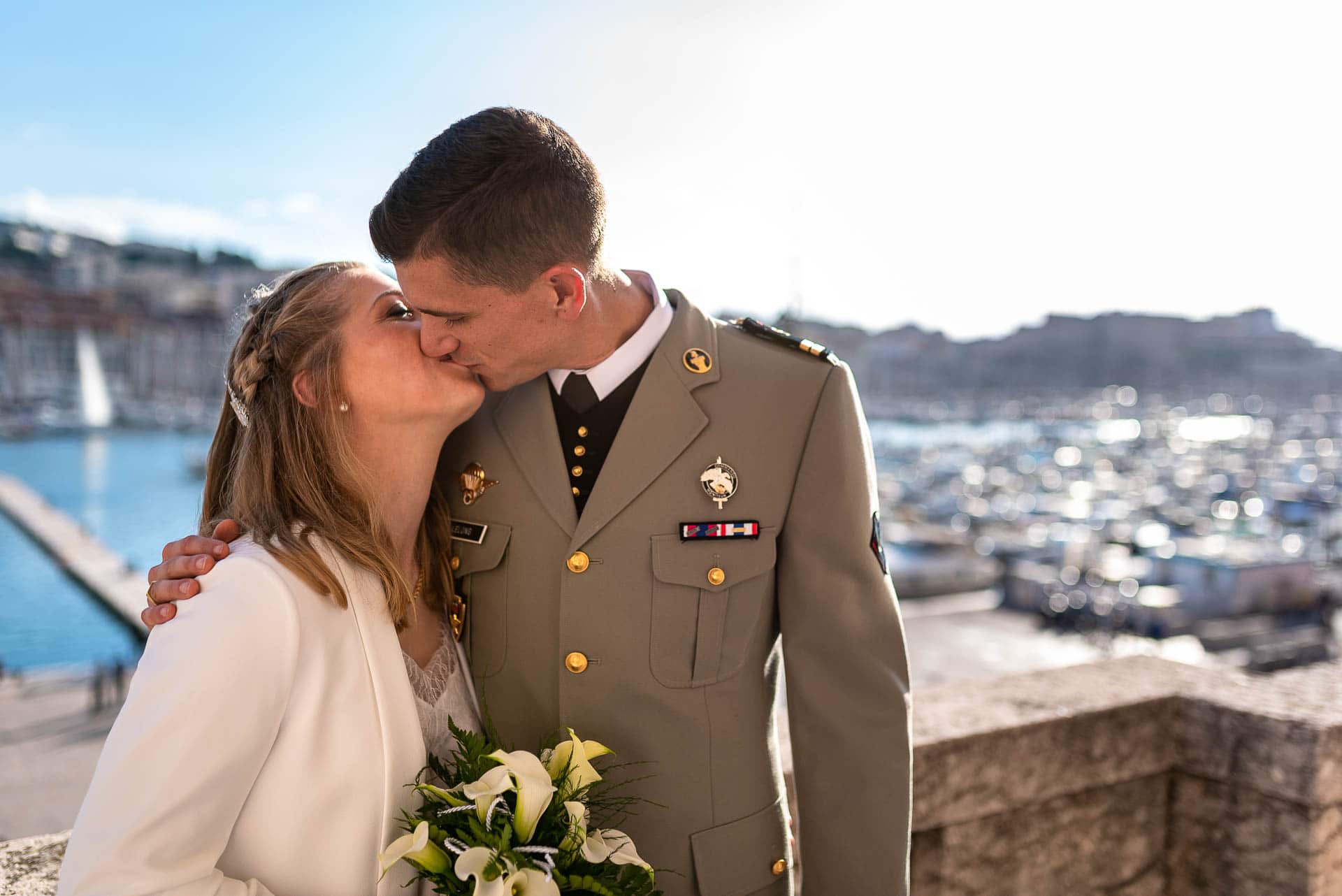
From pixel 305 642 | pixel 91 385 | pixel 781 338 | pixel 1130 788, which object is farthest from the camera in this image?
pixel 91 385

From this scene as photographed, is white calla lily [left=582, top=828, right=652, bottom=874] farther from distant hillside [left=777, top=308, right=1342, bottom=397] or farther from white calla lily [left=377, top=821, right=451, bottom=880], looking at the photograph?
distant hillside [left=777, top=308, right=1342, bottom=397]

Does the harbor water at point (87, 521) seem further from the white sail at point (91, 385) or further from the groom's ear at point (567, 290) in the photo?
the white sail at point (91, 385)

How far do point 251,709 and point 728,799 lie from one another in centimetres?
84

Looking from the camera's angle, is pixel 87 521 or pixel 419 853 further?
pixel 87 521

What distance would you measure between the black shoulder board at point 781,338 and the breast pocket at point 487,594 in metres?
0.64

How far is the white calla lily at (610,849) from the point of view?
135 centimetres

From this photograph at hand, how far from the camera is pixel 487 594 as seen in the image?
184 centimetres

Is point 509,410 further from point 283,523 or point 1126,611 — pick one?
point 1126,611

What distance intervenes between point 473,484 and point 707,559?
0.47m

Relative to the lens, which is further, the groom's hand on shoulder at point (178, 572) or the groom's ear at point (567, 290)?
the groom's ear at point (567, 290)

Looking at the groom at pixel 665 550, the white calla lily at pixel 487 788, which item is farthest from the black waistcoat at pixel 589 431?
the white calla lily at pixel 487 788

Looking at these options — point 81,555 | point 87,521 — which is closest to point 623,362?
point 81,555

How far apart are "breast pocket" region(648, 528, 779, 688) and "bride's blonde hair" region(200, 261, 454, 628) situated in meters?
0.44

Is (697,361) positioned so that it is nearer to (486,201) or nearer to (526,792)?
(486,201)
